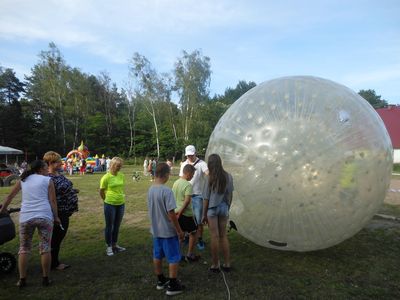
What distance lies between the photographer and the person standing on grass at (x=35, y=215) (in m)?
3.92

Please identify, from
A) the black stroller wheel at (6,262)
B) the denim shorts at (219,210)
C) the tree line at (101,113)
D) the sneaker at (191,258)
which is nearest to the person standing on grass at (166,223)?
the denim shorts at (219,210)

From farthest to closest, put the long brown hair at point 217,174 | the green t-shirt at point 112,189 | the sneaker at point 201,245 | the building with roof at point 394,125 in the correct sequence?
the building with roof at point 394,125
the sneaker at point 201,245
the green t-shirt at point 112,189
the long brown hair at point 217,174

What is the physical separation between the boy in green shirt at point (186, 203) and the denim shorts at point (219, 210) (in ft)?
1.54

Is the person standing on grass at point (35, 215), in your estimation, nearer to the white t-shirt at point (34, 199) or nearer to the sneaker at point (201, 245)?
the white t-shirt at point (34, 199)

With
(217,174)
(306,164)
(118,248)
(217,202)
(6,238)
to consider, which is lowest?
(118,248)

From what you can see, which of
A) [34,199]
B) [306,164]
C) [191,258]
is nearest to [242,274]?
[191,258]

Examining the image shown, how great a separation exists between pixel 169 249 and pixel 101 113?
1856 inches

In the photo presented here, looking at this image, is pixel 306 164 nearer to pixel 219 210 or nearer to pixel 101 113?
pixel 219 210

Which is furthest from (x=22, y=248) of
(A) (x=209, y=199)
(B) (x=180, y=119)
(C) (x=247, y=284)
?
(B) (x=180, y=119)

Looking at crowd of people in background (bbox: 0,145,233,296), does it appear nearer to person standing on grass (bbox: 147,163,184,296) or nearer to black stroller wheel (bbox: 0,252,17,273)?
person standing on grass (bbox: 147,163,184,296)

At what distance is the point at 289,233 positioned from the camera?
402 centimetres

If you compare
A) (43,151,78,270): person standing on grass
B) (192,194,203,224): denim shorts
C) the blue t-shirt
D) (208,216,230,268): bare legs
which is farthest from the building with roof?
(43,151,78,270): person standing on grass

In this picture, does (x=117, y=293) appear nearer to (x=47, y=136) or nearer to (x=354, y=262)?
(x=354, y=262)

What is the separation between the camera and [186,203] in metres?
4.61
